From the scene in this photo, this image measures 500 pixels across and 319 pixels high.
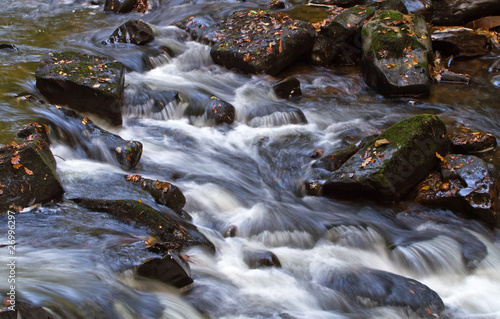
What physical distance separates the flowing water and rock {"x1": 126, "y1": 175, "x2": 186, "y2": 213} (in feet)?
0.45

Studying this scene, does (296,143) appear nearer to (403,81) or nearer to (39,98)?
(403,81)

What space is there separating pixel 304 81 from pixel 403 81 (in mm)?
2065

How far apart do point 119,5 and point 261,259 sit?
11.2 m

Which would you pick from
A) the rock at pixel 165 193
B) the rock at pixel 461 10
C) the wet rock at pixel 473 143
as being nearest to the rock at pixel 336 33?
the rock at pixel 461 10

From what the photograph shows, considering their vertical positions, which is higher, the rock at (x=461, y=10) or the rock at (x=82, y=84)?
the rock at (x=461, y=10)

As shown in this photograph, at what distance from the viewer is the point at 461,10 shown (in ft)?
35.4

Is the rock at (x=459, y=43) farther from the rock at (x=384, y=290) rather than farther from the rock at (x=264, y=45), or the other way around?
the rock at (x=384, y=290)

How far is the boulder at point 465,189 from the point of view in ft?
18.9

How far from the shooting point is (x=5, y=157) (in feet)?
14.8

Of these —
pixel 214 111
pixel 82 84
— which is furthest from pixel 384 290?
pixel 82 84

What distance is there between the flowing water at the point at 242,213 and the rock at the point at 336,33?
1.20 feet

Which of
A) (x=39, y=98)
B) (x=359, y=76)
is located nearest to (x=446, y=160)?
(x=359, y=76)

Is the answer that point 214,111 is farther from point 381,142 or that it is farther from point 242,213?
point 381,142

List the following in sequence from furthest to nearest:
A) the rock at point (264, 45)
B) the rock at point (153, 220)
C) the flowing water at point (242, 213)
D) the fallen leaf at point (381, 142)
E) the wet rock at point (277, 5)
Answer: the wet rock at point (277, 5)
the rock at point (264, 45)
the fallen leaf at point (381, 142)
the rock at point (153, 220)
the flowing water at point (242, 213)
